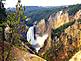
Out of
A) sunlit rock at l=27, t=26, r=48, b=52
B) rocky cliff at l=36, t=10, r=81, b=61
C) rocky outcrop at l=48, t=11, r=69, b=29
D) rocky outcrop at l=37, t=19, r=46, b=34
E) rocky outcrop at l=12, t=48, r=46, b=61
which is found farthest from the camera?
rocky outcrop at l=37, t=19, r=46, b=34

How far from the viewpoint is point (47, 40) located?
95.1 metres

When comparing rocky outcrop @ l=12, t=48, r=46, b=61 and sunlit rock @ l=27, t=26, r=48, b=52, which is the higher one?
rocky outcrop @ l=12, t=48, r=46, b=61

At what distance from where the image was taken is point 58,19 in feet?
347

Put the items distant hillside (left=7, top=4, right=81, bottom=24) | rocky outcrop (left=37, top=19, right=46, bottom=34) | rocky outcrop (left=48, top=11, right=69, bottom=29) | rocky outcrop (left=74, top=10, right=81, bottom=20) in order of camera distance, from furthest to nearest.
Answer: rocky outcrop (left=37, top=19, right=46, bottom=34)
distant hillside (left=7, top=4, right=81, bottom=24)
rocky outcrop (left=48, top=11, right=69, bottom=29)
rocky outcrop (left=74, top=10, right=81, bottom=20)

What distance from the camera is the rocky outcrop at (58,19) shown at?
4090 inches

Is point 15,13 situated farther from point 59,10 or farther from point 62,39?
point 59,10

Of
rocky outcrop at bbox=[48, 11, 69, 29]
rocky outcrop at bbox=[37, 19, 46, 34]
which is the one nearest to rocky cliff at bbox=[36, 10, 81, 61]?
rocky outcrop at bbox=[48, 11, 69, 29]

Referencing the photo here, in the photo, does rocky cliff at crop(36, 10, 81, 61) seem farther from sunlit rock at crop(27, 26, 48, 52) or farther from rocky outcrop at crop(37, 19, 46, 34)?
rocky outcrop at crop(37, 19, 46, 34)

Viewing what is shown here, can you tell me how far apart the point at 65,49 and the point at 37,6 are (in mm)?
33417

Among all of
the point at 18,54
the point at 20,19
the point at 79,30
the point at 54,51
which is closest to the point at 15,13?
the point at 20,19

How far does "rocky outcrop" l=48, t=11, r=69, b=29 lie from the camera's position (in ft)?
341

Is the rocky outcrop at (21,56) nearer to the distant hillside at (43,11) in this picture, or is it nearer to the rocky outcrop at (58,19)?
the rocky outcrop at (58,19)

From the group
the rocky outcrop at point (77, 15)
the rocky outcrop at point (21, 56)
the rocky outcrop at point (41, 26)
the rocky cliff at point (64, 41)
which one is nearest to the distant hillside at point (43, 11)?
the rocky outcrop at point (41, 26)

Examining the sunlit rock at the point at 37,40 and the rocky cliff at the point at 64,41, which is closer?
the rocky cliff at the point at 64,41
